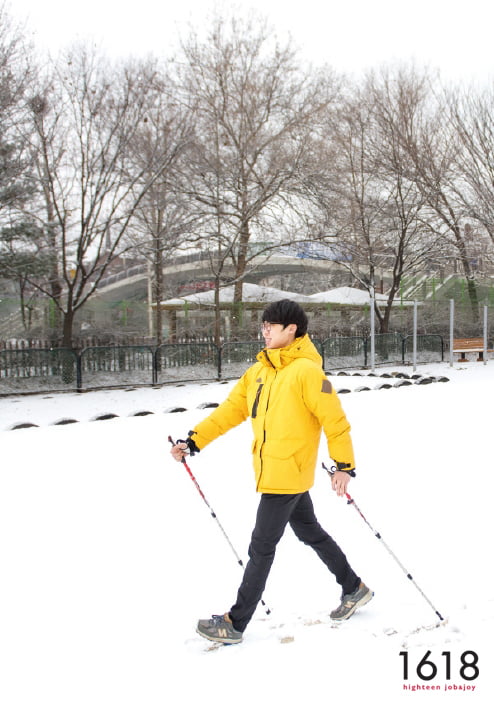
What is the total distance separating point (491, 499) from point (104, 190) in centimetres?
1609

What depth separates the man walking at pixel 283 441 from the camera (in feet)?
9.00

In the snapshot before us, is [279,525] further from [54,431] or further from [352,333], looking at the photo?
[352,333]

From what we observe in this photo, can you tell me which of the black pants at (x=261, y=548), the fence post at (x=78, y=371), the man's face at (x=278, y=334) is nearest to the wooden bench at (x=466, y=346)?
the fence post at (x=78, y=371)

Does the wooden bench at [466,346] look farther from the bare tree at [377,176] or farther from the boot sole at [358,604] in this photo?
the boot sole at [358,604]

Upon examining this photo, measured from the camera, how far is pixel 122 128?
17859 mm

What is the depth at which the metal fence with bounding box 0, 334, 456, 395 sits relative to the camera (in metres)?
14.7

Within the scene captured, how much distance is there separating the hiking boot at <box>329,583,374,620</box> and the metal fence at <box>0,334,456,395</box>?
12755mm

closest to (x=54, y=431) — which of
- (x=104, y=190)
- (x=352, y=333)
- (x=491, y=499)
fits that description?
(x=491, y=499)

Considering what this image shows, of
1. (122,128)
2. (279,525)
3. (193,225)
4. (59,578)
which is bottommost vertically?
(59,578)

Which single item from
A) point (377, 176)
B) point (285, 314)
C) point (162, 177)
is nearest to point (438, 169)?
point (377, 176)

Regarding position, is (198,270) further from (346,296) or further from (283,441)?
(283,441)

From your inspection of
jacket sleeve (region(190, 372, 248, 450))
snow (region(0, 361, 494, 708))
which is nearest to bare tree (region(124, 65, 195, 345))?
snow (region(0, 361, 494, 708))

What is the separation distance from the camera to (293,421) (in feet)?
9.03

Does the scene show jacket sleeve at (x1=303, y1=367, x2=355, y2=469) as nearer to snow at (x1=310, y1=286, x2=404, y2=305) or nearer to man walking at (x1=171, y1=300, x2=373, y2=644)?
man walking at (x1=171, y1=300, x2=373, y2=644)
